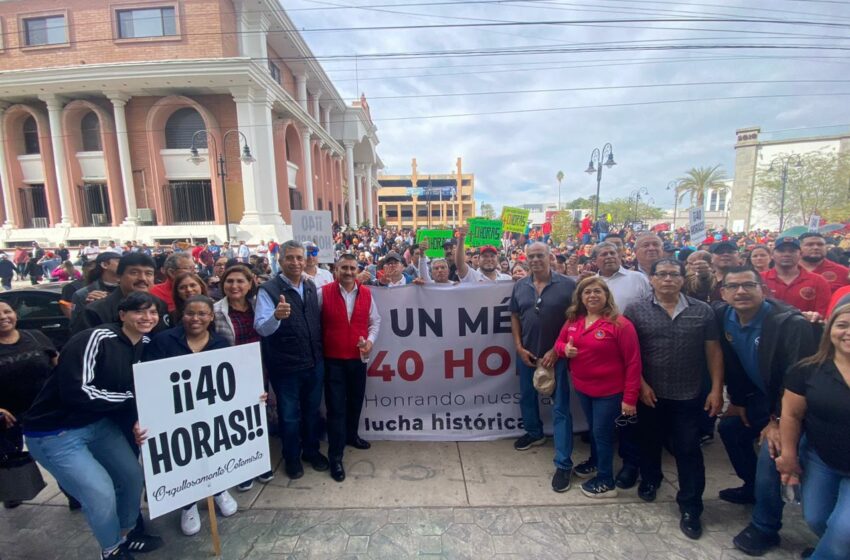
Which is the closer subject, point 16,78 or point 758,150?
point 16,78

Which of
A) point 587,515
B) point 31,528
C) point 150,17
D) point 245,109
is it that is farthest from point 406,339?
point 150,17

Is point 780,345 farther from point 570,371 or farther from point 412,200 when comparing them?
point 412,200

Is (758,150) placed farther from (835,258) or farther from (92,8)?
(92,8)

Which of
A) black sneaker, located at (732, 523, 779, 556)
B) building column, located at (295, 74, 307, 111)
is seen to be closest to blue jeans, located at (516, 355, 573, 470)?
black sneaker, located at (732, 523, 779, 556)

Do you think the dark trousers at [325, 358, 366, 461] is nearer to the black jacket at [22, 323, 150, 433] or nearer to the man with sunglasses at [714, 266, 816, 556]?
the black jacket at [22, 323, 150, 433]

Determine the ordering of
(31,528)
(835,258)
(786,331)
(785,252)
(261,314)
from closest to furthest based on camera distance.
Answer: (786,331) → (31,528) → (261,314) → (785,252) → (835,258)

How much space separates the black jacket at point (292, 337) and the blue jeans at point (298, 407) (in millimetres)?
91

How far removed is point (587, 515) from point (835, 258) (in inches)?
268

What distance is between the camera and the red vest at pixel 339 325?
11.6ft

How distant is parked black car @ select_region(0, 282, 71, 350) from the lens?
6.12m

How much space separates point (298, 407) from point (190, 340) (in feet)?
3.71

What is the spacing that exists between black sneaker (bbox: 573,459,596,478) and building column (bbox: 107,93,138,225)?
84.6ft

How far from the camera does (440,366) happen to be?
4.12 metres

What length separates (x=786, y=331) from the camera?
7.84ft
